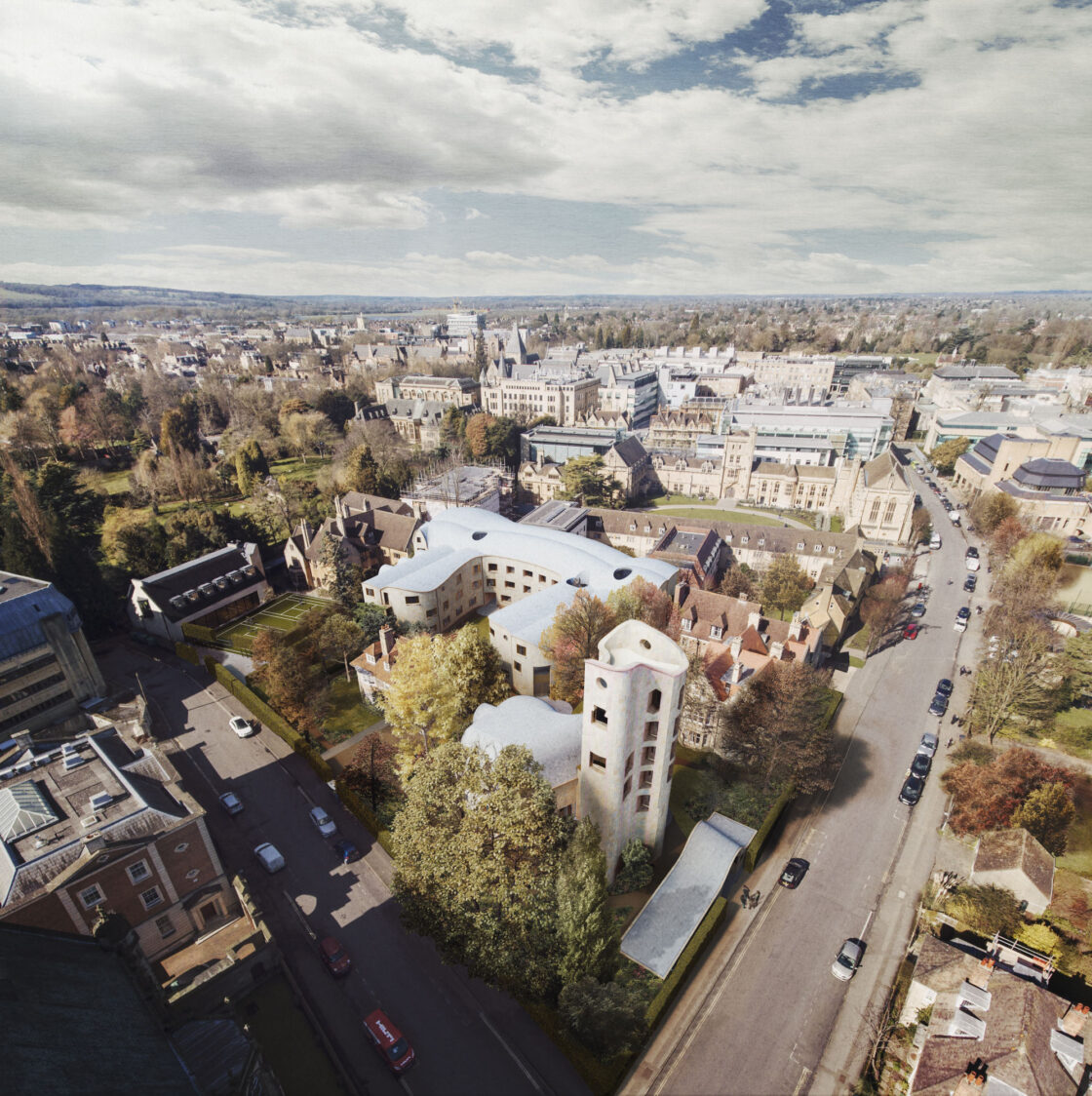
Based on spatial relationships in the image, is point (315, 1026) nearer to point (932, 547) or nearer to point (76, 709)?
point (76, 709)

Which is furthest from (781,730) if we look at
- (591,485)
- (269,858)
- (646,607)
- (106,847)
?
(591,485)

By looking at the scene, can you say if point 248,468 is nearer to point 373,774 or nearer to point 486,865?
point 373,774

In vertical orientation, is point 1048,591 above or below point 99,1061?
below

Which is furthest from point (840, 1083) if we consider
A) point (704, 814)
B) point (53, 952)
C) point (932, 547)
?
point (932, 547)

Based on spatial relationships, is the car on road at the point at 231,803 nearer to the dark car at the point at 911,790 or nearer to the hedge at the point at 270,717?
the hedge at the point at 270,717

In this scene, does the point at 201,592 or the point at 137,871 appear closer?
the point at 137,871

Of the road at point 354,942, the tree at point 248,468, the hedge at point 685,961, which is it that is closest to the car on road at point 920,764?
the hedge at point 685,961
